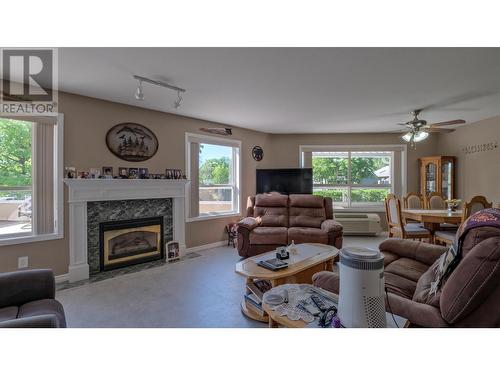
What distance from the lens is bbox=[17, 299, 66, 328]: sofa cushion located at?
1.52 metres

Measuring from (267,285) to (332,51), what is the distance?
2146 millimetres

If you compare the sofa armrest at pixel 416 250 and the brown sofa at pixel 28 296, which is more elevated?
the sofa armrest at pixel 416 250

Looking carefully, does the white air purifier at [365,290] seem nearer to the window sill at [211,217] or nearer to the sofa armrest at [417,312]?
the sofa armrest at [417,312]

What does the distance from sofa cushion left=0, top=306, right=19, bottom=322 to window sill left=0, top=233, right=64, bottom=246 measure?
151 cm

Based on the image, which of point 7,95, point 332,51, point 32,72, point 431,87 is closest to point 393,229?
point 431,87

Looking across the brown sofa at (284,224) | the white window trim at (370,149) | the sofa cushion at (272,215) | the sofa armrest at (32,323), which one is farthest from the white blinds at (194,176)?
the sofa armrest at (32,323)

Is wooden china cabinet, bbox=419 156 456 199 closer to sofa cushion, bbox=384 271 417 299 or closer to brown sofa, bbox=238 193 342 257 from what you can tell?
brown sofa, bbox=238 193 342 257

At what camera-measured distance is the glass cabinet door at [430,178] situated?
5.16m

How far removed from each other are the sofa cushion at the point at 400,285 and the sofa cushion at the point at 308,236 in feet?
5.46

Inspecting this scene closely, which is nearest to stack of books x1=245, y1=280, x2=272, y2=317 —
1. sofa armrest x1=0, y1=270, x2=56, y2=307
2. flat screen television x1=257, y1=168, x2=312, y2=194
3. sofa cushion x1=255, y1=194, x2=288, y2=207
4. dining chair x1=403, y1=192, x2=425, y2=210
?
sofa armrest x1=0, y1=270, x2=56, y2=307

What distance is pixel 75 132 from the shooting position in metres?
3.10

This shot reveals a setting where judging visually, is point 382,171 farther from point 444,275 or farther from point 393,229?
point 444,275

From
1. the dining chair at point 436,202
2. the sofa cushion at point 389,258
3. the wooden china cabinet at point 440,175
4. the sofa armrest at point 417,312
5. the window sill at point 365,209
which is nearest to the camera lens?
the sofa armrest at point 417,312

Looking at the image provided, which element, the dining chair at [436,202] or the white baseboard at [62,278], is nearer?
the white baseboard at [62,278]
